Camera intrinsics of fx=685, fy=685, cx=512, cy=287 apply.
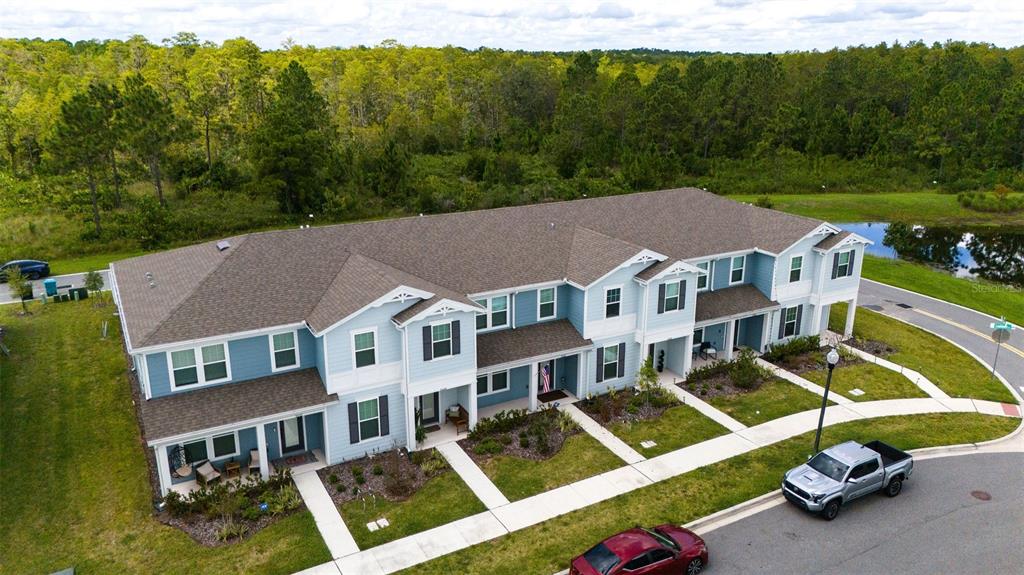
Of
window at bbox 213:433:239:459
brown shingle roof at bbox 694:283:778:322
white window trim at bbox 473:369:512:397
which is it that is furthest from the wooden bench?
brown shingle roof at bbox 694:283:778:322

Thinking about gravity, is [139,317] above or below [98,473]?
above

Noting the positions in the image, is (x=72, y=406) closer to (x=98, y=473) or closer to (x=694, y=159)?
(x=98, y=473)

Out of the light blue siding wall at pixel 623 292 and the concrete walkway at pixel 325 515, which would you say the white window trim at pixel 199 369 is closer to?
the concrete walkway at pixel 325 515

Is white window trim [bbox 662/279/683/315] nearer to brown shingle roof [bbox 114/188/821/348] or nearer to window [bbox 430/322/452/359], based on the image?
brown shingle roof [bbox 114/188/821/348]

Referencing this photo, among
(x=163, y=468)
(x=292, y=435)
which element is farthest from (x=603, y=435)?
(x=163, y=468)

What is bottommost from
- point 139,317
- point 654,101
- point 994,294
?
point 994,294

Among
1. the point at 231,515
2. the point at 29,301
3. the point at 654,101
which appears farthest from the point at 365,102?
the point at 231,515

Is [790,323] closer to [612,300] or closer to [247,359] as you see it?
[612,300]
